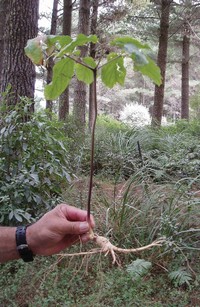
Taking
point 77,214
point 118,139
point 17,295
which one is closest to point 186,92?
point 118,139

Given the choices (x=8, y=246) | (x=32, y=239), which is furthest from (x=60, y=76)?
(x=8, y=246)

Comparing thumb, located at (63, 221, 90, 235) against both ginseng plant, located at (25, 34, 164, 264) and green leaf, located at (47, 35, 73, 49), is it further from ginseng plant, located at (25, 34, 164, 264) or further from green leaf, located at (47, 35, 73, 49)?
green leaf, located at (47, 35, 73, 49)

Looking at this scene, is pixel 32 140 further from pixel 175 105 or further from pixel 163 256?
pixel 175 105

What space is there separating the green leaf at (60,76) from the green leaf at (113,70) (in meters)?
0.10

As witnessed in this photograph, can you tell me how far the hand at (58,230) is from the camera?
46.0 inches

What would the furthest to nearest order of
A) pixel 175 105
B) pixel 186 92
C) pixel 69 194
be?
1. pixel 175 105
2. pixel 186 92
3. pixel 69 194

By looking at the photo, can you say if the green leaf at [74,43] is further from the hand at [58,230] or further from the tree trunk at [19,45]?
the tree trunk at [19,45]

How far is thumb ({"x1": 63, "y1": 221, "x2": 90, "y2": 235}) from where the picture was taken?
1128 mm

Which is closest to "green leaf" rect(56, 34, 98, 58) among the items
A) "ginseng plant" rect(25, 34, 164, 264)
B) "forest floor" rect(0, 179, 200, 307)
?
"ginseng plant" rect(25, 34, 164, 264)

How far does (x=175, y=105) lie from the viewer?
1221 inches

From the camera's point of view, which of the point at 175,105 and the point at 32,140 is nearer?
the point at 32,140

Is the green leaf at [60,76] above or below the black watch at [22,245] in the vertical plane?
above

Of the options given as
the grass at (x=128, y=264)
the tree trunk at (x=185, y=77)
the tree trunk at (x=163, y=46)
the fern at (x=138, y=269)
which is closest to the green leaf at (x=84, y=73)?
the grass at (x=128, y=264)

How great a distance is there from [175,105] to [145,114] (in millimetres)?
9051
